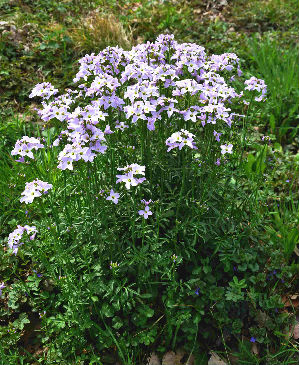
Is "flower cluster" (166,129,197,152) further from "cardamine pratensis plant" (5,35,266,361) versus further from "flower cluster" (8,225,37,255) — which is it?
"flower cluster" (8,225,37,255)

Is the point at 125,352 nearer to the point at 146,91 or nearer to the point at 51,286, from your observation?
the point at 51,286

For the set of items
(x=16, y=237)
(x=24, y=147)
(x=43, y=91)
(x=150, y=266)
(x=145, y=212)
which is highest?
(x=43, y=91)

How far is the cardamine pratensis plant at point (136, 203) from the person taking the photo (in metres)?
2.30

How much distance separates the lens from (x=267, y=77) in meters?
4.54

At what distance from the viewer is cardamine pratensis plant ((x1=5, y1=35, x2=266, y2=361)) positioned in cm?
230

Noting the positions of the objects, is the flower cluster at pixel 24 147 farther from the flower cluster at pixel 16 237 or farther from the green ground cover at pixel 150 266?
the flower cluster at pixel 16 237

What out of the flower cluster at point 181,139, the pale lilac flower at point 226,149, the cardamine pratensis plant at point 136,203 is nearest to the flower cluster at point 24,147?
the cardamine pratensis plant at point 136,203

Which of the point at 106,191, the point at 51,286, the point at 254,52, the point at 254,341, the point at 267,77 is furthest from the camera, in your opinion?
the point at 254,52

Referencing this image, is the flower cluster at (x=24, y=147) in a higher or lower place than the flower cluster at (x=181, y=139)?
higher

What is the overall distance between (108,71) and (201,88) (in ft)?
2.33

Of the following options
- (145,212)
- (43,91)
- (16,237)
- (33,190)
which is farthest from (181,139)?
(16,237)

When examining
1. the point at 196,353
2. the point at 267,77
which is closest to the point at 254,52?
the point at 267,77

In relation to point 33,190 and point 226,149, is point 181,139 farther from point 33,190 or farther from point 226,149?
point 33,190

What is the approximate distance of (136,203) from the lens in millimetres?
2438
